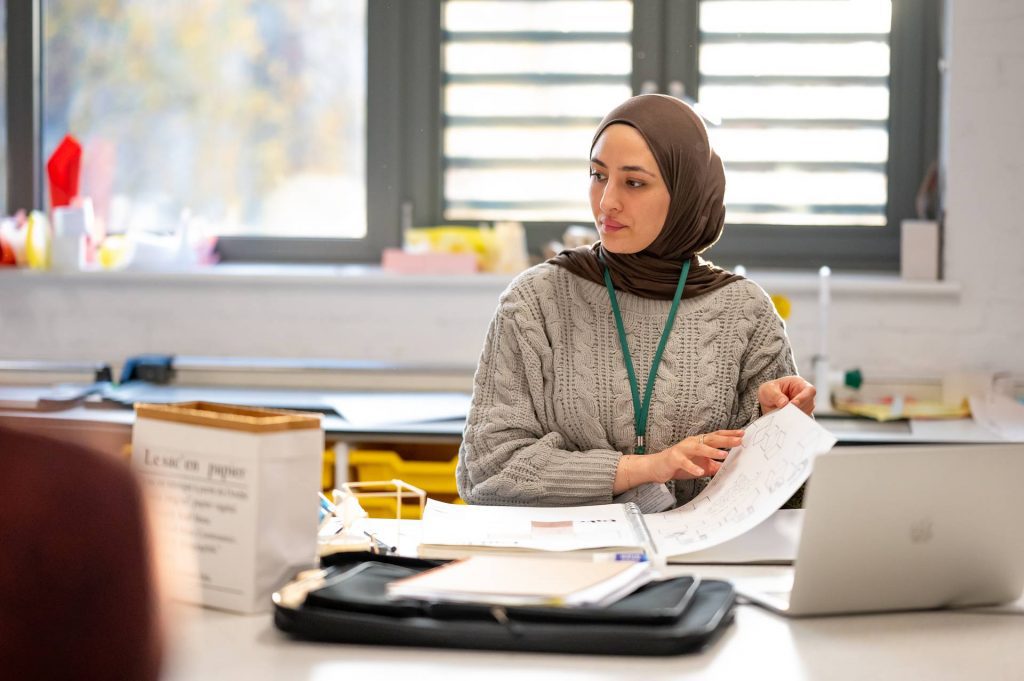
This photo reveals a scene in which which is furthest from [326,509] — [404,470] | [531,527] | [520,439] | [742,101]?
[742,101]

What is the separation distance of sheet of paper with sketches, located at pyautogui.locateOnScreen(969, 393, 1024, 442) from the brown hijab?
98 cm

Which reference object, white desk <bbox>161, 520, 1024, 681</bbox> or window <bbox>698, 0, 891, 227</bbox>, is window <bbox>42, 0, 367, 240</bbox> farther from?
white desk <bbox>161, 520, 1024, 681</bbox>

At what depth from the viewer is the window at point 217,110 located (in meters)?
3.35

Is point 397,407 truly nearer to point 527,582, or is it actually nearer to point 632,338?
point 632,338

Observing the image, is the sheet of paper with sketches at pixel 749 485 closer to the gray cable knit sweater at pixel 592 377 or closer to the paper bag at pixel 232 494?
the gray cable knit sweater at pixel 592 377

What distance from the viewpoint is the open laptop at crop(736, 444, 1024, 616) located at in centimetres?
114

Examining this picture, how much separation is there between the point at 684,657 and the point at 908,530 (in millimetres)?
265

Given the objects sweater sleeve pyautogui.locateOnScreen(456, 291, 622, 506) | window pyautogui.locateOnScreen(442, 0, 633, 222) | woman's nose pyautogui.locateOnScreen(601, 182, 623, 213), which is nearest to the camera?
sweater sleeve pyautogui.locateOnScreen(456, 291, 622, 506)

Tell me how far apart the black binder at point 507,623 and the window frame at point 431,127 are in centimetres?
226

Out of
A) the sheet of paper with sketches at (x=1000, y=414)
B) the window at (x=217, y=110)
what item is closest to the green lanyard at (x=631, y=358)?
the sheet of paper with sketches at (x=1000, y=414)

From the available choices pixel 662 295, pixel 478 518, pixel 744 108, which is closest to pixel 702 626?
pixel 478 518

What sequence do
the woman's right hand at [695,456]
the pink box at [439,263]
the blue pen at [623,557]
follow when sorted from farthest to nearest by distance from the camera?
the pink box at [439,263] → the woman's right hand at [695,456] → the blue pen at [623,557]

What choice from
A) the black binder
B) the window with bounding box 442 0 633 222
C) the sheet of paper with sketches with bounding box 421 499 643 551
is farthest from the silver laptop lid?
the window with bounding box 442 0 633 222

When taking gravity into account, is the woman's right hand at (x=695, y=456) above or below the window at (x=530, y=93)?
below
